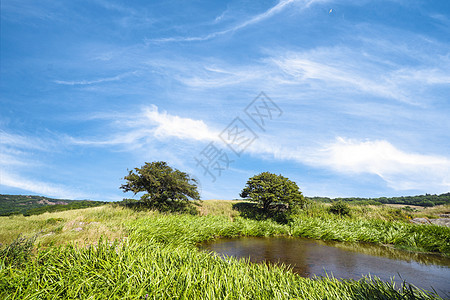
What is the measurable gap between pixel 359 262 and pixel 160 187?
12.7 metres

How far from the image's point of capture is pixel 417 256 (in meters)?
8.38

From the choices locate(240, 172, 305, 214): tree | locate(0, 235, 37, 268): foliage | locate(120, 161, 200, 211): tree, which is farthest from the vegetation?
locate(0, 235, 37, 268): foliage

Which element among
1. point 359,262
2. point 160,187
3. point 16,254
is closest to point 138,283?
point 16,254

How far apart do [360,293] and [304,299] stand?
975 mm

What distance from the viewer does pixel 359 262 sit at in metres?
7.06

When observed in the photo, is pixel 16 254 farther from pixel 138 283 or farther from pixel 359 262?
pixel 359 262

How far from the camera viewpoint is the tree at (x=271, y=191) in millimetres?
16328

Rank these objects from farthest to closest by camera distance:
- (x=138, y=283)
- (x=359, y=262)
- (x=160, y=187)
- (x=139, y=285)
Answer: (x=160, y=187) < (x=359, y=262) < (x=138, y=283) < (x=139, y=285)

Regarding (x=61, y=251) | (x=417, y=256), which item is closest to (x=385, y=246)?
(x=417, y=256)

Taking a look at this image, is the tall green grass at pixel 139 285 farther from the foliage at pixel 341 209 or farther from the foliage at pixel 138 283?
the foliage at pixel 341 209

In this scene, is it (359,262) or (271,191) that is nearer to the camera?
(359,262)

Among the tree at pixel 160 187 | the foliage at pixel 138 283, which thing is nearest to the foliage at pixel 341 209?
the tree at pixel 160 187

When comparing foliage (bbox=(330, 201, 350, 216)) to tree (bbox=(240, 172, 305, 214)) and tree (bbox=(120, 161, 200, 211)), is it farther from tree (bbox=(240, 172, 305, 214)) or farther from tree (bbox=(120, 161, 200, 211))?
tree (bbox=(120, 161, 200, 211))

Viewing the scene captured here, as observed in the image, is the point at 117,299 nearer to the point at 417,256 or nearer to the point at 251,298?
the point at 251,298
